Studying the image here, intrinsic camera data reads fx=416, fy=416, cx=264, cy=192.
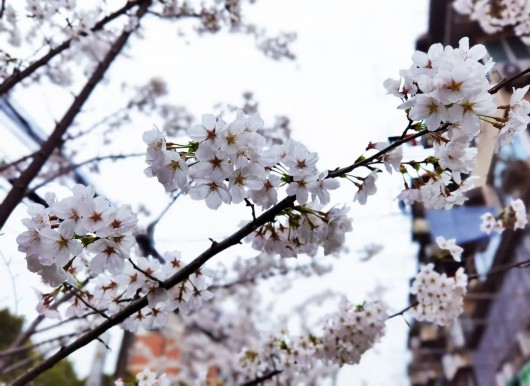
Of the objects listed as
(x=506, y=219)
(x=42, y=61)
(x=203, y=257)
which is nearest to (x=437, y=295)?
(x=506, y=219)

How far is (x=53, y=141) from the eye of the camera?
3242 millimetres

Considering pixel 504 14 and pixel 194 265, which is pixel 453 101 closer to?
pixel 194 265

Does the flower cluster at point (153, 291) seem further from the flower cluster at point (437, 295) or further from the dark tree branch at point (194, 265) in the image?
the flower cluster at point (437, 295)

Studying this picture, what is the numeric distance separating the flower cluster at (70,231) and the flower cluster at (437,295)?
6.86 feet

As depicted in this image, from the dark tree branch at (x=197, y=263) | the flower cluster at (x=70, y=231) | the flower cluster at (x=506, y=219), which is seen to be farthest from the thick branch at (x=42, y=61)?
the flower cluster at (x=506, y=219)

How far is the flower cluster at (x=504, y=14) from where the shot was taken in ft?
13.9

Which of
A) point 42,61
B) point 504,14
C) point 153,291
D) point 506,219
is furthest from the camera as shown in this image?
point 504,14

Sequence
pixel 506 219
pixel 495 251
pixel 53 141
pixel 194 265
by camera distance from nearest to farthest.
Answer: pixel 194 265, pixel 506 219, pixel 53 141, pixel 495 251

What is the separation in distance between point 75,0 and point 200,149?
2.44 meters

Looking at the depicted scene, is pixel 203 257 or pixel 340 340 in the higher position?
pixel 340 340

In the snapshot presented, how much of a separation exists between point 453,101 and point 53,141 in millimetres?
3034

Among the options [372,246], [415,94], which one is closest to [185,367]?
[372,246]

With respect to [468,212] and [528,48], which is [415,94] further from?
[528,48]

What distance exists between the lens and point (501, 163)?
948 cm
